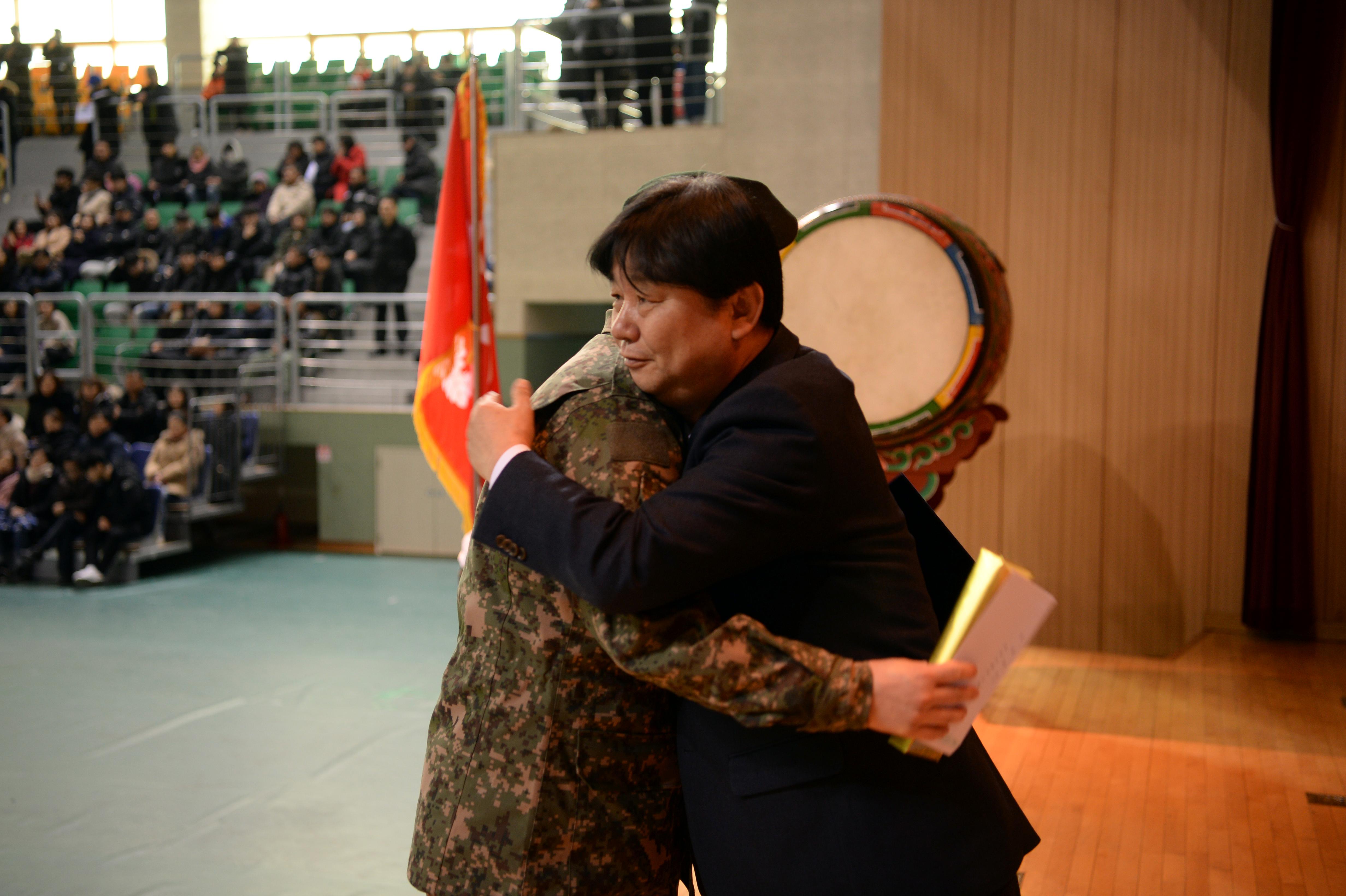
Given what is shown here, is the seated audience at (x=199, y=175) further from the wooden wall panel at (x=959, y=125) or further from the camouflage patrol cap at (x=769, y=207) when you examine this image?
the camouflage patrol cap at (x=769, y=207)

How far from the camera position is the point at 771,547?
1024mm

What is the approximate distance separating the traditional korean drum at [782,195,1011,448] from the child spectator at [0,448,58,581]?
5.80 metres

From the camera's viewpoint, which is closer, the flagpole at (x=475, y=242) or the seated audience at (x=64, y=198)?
the flagpole at (x=475, y=242)

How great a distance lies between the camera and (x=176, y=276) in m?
9.98

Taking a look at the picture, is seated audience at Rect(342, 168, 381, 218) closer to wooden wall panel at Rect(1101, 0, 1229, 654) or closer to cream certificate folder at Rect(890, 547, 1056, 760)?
wooden wall panel at Rect(1101, 0, 1229, 654)

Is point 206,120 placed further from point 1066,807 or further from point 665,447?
point 665,447

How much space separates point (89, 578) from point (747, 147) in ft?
15.9

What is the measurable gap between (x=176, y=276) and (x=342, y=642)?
5904 millimetres

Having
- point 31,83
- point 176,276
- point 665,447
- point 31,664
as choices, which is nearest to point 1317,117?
point 665,447

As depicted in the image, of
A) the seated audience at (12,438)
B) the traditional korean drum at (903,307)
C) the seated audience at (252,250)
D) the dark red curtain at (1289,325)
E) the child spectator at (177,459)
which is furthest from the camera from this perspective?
the seated audience at (252,250)

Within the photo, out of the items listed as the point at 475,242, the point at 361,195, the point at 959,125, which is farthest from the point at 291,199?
the point at 959,125

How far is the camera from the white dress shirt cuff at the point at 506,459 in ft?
3.55

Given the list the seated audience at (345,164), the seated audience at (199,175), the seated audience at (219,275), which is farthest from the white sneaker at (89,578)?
the seated audience at (199,175)

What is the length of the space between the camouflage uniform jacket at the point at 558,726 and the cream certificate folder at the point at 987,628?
22 centimetres
